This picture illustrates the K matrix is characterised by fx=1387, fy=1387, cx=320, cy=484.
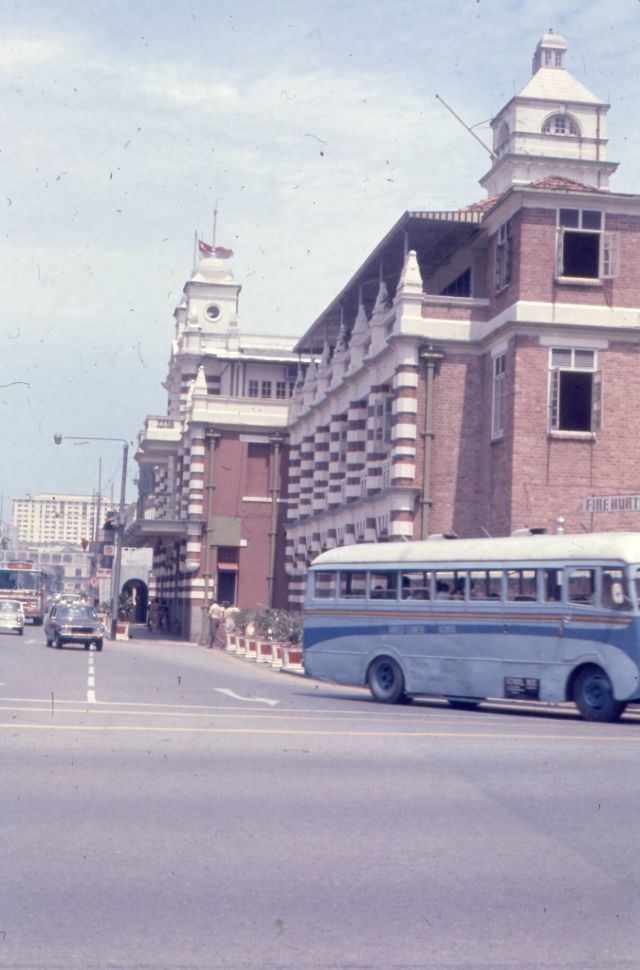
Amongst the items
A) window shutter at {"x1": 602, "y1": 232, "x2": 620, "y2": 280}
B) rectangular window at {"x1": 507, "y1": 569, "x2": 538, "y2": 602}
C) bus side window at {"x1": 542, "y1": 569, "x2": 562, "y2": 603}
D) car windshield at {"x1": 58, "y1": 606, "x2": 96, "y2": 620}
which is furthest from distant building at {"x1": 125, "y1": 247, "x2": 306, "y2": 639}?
bus side window at {"x1": 542, "y1": 569, "x2": 562, "y2": 603}

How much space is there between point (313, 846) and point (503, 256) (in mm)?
28032

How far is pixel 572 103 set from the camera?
211ft

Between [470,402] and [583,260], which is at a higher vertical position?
[583,260]

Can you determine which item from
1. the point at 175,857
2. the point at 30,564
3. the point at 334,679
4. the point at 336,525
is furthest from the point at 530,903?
the point at 30,564

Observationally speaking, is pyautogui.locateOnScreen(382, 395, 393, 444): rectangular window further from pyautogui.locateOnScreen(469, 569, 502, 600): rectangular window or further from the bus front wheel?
pyautogui.locateOnScreen(469, 569, 502, 600): rectangular window

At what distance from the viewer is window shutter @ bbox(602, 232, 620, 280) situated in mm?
34062

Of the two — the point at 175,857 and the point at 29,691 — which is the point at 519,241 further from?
the point at 175,857

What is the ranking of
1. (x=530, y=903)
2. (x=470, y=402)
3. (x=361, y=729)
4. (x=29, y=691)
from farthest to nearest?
1. (x=470, y=402)
2. (x=29, y=691)
3. (x=361, y=729)
4. (x=530, y=903)

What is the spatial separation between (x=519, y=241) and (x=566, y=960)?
28.9 m

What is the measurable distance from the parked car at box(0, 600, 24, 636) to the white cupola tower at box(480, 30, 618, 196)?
28124 millimetres

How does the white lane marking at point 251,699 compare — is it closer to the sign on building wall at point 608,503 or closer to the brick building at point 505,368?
the brick building at point 505,368

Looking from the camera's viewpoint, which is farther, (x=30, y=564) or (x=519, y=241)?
(x=30, y=564)

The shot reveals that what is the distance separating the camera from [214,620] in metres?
52.0

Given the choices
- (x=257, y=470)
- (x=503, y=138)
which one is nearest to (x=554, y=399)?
(x=257, y=470)
